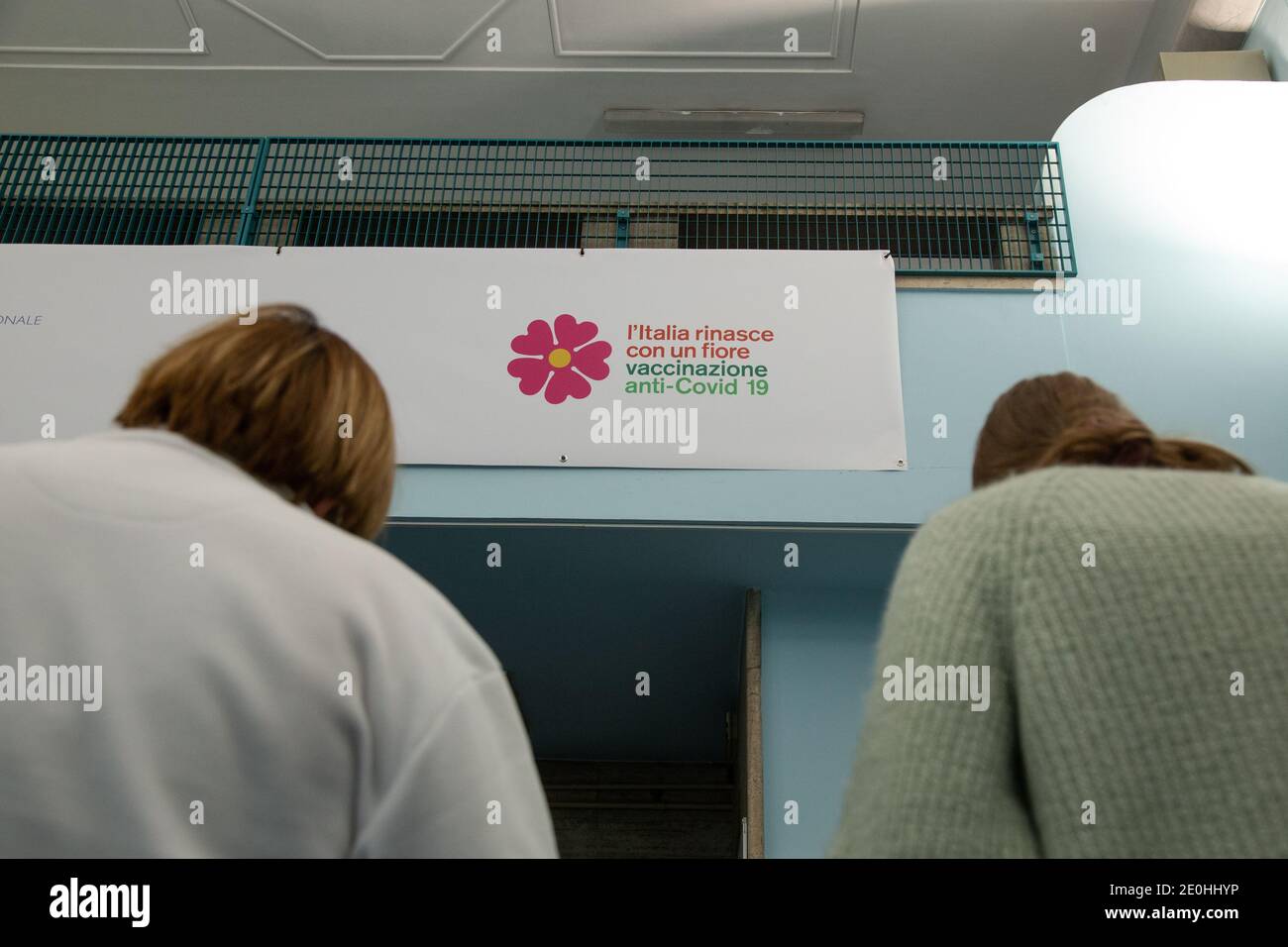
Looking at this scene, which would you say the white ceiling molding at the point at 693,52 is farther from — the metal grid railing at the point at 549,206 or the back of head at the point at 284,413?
the back of head at the point at 284,413

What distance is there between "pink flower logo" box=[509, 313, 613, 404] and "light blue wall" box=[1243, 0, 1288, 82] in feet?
10.2

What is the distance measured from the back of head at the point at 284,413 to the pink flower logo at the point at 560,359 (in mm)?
1982

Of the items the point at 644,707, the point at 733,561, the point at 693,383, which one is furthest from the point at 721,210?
the point at 644,707

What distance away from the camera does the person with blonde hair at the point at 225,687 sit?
654 millimetres

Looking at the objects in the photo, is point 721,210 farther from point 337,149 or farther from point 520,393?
point 337,149

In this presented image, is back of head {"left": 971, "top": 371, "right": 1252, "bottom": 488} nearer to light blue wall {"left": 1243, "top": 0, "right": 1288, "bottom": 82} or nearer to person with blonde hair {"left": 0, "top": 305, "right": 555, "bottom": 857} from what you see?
person with blonde hair {"left": 0, "top": 305, "right": 555, "bottom": 857}

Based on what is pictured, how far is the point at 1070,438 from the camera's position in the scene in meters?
0.90

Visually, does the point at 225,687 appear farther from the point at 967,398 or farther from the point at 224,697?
the point at 967,398

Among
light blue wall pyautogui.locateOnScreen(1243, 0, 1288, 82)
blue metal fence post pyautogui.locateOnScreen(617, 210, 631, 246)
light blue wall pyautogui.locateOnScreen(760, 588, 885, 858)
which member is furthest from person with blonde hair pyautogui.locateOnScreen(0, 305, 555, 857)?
light blue wall pyautogui.locateOnScreen(1243, 0, 1288, 82)

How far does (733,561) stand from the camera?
2973 mm

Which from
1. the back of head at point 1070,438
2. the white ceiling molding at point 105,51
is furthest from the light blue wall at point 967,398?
the white ceiling molding at point 105,51
